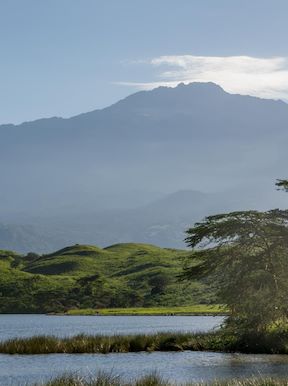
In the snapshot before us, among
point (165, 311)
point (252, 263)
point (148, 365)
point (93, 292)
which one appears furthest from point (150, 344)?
point (93, 292)

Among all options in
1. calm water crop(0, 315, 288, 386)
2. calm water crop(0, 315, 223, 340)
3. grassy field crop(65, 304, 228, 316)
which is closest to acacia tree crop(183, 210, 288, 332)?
calm water crop(0, 315, 288, 386)

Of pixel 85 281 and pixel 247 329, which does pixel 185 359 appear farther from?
pixel 85 281

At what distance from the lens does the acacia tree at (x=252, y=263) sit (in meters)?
56.0

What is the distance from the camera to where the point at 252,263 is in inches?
2221

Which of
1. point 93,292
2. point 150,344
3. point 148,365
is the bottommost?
point 148,365

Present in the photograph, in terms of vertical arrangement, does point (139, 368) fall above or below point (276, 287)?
below

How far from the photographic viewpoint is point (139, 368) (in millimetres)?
47062

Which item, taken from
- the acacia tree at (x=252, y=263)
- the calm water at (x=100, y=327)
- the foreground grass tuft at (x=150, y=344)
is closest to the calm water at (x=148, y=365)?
the foreground grass tuft at (x=150, y=344)

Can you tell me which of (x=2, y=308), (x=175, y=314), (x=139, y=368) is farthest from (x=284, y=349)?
(x=2, y=308)

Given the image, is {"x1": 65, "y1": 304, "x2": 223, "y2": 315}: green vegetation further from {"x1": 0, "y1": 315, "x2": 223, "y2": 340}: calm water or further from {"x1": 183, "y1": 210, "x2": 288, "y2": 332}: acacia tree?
{"x1": 183, "y1": 210, "x2": 288, "y2": 332}: acacia tree

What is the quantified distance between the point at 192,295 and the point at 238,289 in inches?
4389

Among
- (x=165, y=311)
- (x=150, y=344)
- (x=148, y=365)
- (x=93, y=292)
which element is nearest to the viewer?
(x=148, y=365)

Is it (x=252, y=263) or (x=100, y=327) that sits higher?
(x=252, y=263)

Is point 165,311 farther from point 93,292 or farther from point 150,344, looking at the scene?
point 150,344
